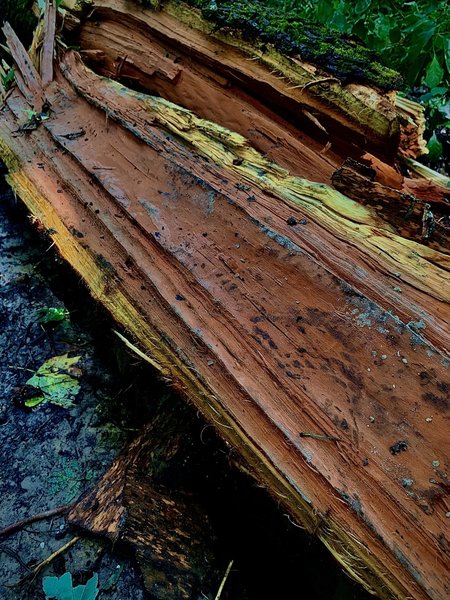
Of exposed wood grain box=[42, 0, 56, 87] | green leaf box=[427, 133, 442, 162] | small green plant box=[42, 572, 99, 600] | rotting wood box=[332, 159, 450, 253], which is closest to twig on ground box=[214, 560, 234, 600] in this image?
small green plant box=[42, 572, 99, 600]

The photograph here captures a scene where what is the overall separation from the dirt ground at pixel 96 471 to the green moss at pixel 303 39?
4.34ft

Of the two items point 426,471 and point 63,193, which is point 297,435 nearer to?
point 426,471

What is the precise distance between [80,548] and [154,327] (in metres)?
0.76

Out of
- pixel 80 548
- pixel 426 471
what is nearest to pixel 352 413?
pixel 426 471

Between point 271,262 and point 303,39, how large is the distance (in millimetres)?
1133

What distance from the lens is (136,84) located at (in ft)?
8.53

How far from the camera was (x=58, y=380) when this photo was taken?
202 cm

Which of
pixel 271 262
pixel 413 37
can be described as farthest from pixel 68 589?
pixel 413 37

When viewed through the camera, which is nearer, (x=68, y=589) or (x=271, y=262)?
(x=68, y=589)

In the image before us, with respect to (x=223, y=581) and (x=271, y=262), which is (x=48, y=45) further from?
(x=223, y=581)

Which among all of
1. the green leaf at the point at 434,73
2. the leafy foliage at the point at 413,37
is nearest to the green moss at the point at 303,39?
the leafy foliage at the point at 413,37

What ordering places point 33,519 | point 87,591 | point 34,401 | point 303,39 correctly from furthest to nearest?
point 303,39
point 34,401
point 33,519
point 87,591

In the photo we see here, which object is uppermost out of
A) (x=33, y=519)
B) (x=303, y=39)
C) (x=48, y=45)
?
(x=303, y=39)

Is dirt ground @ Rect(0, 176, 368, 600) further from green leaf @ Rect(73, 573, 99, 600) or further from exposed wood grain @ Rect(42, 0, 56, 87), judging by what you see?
exposed wood grain @ Rect(42, 0, 56, 87)
